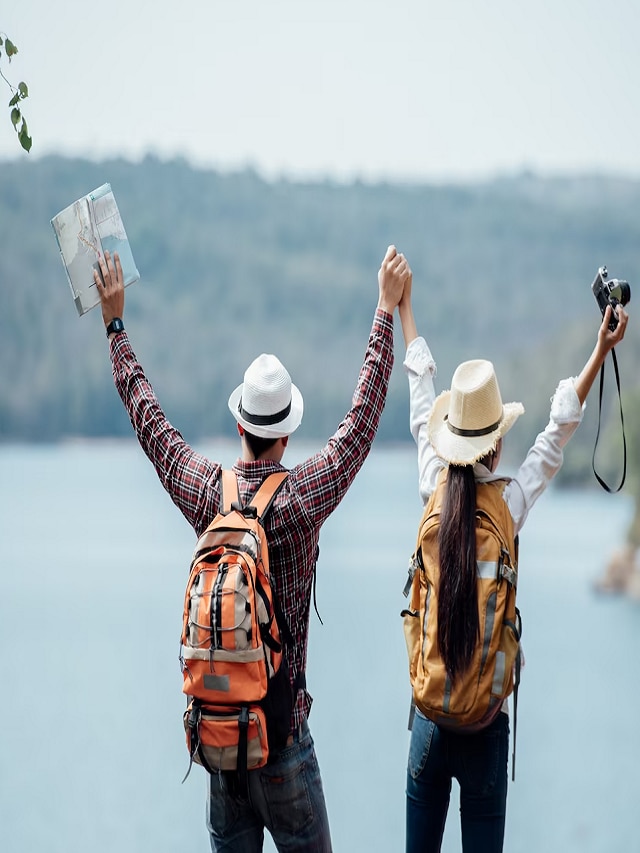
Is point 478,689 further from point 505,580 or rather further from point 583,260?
point 583,260

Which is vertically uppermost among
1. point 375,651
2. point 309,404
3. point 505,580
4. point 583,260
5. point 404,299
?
point 583,260

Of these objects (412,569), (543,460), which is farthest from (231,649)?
(543,460)

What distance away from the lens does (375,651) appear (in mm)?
14367

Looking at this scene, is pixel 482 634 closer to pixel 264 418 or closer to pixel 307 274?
pixel 264 418

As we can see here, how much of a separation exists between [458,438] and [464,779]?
0.51 m

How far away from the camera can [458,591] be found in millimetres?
1475

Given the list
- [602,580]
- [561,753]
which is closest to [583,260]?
[602,580]

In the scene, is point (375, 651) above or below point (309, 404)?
below

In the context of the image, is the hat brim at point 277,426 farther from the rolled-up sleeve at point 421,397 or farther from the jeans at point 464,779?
the jeans at point 464,779

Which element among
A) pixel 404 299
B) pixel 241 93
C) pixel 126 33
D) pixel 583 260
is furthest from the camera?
pixel 583 260

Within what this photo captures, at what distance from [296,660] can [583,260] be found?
14528 millimetres

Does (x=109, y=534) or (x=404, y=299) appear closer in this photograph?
(x=404, y=299)

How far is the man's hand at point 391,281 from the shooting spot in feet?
5.30

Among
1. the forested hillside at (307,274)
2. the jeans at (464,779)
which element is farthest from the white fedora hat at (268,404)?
the forested hillside at (307,274)
